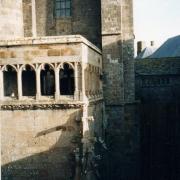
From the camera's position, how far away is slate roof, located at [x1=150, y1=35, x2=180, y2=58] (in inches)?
1222

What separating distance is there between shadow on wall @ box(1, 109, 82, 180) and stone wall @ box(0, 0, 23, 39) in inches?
214

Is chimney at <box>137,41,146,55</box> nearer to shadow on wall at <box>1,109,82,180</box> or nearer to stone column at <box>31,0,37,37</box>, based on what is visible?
stone column at <box>31,0,37,37</box>

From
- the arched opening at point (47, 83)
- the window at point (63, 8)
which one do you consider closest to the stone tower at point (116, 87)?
the window at point (63, 8)

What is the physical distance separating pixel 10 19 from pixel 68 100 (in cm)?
588

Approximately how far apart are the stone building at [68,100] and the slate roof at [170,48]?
14319 millimetres

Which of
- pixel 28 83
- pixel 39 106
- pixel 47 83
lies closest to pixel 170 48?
pixel 47 83

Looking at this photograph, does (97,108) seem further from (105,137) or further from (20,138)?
(20,138)

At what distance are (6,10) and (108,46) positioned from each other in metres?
5.66

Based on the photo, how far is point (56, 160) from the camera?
12.1 metres

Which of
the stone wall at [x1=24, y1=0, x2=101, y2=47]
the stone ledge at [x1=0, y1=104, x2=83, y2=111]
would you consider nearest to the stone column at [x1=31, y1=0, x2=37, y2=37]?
the stone wall at [x1=24, y1=0, x2=101, y2=47]

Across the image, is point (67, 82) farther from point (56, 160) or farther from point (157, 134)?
point (157, 134)

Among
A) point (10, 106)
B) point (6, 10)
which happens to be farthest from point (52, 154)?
point (6, 10)

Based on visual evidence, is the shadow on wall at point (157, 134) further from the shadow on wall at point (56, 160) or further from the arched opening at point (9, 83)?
the arched opening at point (9, 83)

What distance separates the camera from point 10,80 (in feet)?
43.1
